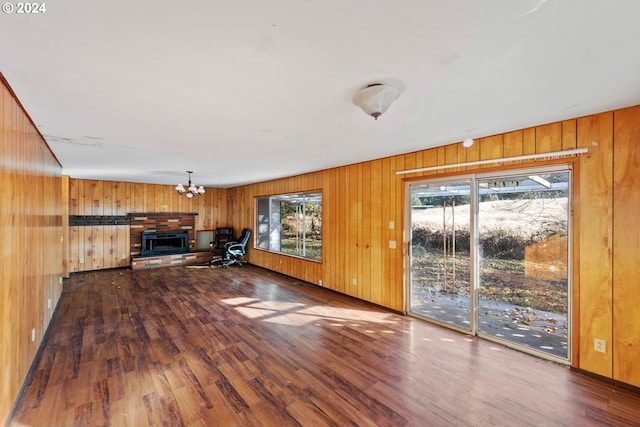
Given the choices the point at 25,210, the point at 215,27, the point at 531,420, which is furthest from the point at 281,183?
the point at 531,420

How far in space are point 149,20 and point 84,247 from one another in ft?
25.6

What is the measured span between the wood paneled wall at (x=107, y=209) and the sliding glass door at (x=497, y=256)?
7.31 m

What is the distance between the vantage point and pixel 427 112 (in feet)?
7.58

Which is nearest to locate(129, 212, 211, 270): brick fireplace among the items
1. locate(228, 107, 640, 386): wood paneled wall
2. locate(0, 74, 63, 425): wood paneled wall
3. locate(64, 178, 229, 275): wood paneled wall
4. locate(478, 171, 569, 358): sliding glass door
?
locate(64, 178, 229, 275): wood paneled wall

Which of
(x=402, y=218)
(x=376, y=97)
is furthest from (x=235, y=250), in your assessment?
(x=376, y=97)

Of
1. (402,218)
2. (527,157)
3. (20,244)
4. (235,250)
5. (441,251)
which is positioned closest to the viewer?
(20,244)

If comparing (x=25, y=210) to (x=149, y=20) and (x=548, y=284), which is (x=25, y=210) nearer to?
(x=149, y=20)

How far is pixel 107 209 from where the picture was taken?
6906mm

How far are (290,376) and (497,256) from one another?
2726 mm

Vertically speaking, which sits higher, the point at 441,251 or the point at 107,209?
the point at 107,209

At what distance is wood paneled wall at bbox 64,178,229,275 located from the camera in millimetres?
6508

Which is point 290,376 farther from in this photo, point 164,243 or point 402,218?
point 164,243

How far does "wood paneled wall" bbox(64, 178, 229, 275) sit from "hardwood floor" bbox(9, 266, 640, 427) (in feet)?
11.6

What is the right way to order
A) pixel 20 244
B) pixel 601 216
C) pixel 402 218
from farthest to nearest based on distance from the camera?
pixel 402 218 < pixel 601 216 < pixel 20 244
